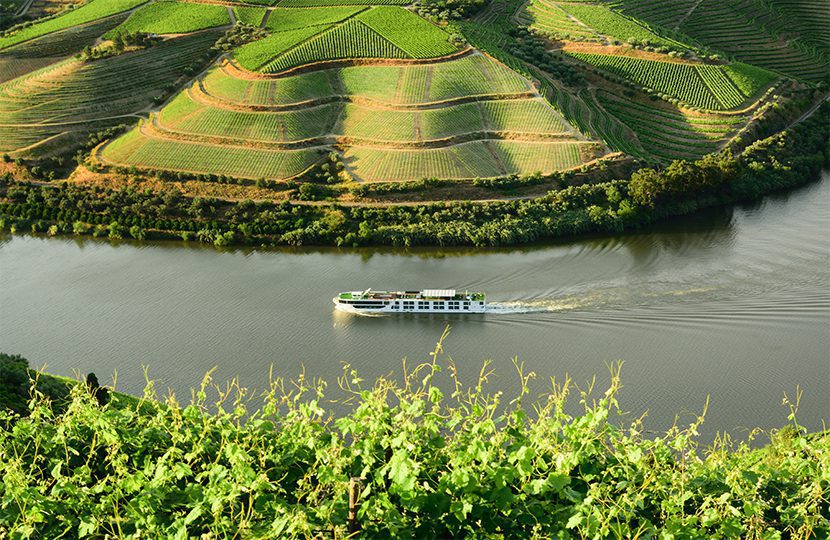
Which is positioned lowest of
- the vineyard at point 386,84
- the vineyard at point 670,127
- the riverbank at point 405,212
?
the riverbank at point 405,212

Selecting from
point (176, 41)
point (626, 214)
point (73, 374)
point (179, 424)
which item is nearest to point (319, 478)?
point (179, 424)

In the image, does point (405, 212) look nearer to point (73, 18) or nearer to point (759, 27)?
point (73, 18)

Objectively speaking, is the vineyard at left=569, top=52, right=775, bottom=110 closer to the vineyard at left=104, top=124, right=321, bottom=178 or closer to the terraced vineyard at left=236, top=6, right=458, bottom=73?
the terraced vineyard at left=236, top=6, right=458, bottom=73

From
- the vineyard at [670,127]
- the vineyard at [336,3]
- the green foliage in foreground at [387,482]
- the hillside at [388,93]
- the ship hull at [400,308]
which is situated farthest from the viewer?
the vineyard at [336,3]

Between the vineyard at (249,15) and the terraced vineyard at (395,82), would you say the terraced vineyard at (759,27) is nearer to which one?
the terraced vineyard at (395,82)

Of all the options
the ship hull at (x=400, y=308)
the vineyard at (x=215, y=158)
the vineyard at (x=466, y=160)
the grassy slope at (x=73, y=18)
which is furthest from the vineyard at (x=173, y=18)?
the ship hull at (x=400, y=308)

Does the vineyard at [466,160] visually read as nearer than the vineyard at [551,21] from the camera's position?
Yes

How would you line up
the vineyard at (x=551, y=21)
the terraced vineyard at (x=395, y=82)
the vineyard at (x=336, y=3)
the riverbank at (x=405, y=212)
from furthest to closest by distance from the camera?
the vineyard at (x=336, y=3), the vineyard at (x=551, y=21), the terraced vineyard at (x=395, y=82), the riverbank at (x=405, y=212)

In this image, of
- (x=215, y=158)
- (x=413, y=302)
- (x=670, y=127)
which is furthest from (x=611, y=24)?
(x=413, y=302)
